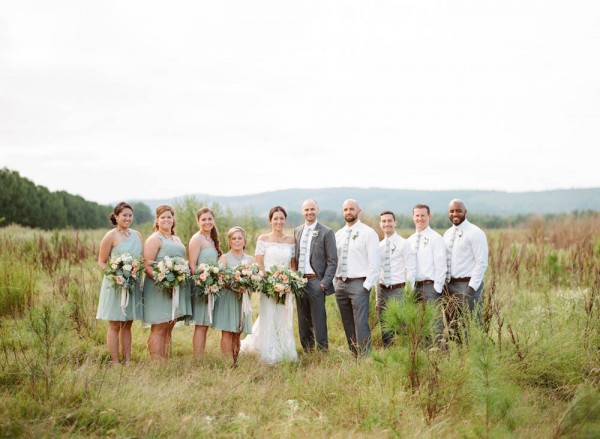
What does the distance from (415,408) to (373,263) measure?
277 centimetres

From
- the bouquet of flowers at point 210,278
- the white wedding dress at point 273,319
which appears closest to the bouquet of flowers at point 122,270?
the bouquet of flowers at point 210,278

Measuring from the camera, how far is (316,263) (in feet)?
25.8

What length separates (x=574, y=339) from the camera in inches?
250

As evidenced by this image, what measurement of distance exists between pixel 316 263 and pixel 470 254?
7.56ft

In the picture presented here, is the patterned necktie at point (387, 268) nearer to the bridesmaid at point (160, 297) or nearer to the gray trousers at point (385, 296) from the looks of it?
the gray trousers at point (385, 296)

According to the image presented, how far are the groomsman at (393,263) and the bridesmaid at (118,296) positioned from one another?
3610 millimetres

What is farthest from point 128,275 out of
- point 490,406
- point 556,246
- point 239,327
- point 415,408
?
point 556,246

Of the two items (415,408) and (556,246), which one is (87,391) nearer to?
(415,408)

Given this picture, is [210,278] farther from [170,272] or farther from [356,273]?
[356,273]

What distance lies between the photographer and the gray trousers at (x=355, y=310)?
759 cm

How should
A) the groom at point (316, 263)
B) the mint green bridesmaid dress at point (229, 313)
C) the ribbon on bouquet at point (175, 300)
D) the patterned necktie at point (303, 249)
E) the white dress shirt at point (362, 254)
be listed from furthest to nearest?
the patterned necktie at point (303, 249), the groom at point (316, 263), the white dress shirt at point (362, 254), the mint green bridesmaid dress at point (229, 313), the ribbon on bouquet at point (175, 300)

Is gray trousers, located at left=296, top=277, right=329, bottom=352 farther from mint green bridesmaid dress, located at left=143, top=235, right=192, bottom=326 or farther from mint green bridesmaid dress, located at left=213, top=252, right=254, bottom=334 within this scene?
mint green bridesmaid dress, located at left=143, top=235, right=192, bottom=326

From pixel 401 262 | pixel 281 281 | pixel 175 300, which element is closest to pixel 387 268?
pixel 401 262

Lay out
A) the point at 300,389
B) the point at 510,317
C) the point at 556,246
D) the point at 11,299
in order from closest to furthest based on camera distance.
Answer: the point at 300,389
the point at 510,317
the point at 11,299
the point at 556,246
